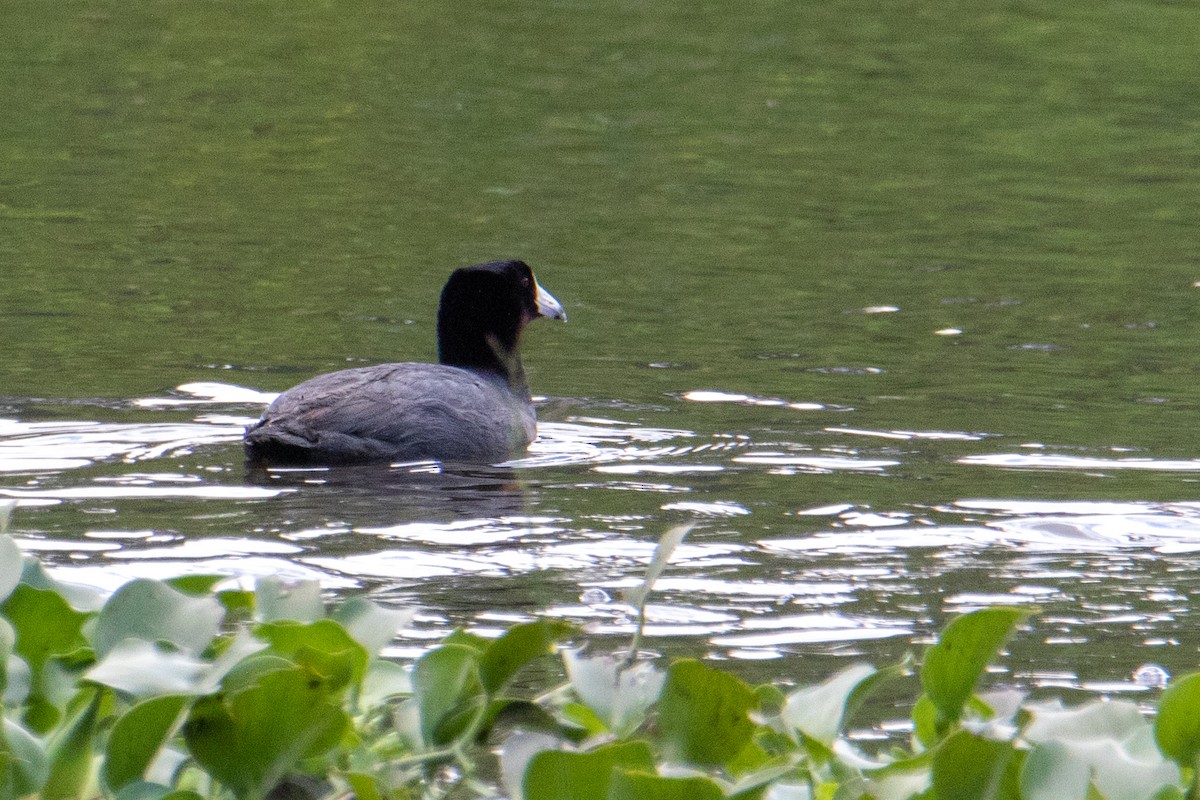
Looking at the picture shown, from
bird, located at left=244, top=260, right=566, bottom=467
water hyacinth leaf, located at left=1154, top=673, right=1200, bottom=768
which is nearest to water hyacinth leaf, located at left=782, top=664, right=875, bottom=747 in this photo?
water hyacinth leaf, located at left=1154, top=673, right=1200, bottom=768

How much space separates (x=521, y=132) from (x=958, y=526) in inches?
401

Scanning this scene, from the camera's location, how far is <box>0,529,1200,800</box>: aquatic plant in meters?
2.90

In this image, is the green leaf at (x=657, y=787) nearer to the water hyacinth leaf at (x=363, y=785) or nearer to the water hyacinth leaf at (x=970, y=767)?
the water hyacinth leaf at (x=970, y=767)

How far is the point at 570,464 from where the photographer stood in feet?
28.6

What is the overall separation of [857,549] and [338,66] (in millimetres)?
13539

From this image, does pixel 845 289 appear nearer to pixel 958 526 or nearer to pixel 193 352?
pixel 193 352

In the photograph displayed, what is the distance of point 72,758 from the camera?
3.17 m

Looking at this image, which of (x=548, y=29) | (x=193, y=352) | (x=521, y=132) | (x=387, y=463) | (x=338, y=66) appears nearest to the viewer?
(x=387, y=463)

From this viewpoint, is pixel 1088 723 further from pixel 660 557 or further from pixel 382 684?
pixel 382 684

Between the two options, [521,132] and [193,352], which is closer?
[193,352]

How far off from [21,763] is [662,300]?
926cm

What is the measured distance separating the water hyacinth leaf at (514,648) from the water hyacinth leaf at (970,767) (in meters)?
0.69

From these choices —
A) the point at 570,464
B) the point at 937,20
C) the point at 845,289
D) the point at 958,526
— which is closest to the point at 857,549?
the point at 958,526

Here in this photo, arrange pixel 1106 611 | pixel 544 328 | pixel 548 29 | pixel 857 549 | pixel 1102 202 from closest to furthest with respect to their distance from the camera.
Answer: pixel 1106 611 < pixel 857 549 < pixel 544 328 < pixel 1102 202 < pixel 548 29
